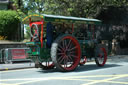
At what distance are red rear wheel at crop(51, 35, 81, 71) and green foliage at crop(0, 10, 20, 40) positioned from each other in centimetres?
1144

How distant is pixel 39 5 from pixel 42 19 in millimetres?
12587

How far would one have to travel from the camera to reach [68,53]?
38.1 ft

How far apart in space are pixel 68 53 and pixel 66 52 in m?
0.12

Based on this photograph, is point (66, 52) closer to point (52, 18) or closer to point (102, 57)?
point (52, 18)

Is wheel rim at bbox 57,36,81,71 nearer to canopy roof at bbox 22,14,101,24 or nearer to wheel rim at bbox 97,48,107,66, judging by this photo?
canopy roof at bbox 22,14,101,24

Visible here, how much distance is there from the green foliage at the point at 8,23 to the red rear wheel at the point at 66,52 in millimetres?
11441

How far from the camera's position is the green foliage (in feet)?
71.9

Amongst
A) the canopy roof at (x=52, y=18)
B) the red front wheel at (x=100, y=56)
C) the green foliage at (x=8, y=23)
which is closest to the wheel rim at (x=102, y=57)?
the red front wheel at (x=100, y=56)

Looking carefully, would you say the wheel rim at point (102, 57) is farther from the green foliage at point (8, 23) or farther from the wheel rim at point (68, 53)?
the green foliage at point (8, 23)

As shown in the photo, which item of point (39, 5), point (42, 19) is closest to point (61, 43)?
point (42, 19)

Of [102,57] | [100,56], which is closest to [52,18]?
[100,56]

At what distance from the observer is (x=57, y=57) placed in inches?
435

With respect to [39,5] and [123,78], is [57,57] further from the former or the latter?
[39,5]

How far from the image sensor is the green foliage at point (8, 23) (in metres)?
21.9
